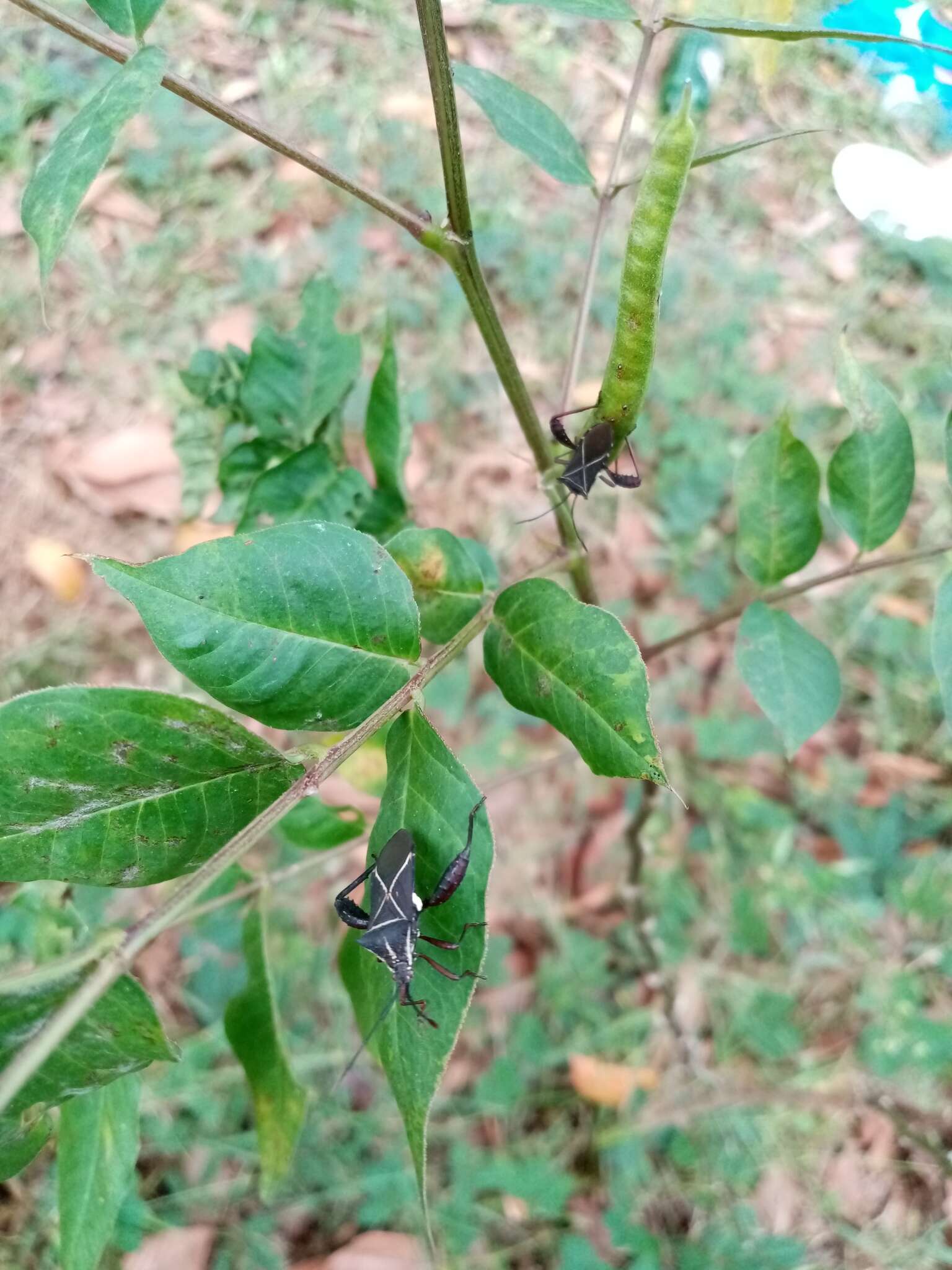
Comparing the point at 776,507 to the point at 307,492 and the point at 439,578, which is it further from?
the point at 307,492

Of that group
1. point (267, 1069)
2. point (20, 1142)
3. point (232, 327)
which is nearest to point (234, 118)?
point (20, 1142)

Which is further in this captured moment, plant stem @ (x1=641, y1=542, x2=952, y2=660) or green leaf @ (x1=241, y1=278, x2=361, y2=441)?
green leaf @ (x1=241, y1=278, x2=361, y2=441)

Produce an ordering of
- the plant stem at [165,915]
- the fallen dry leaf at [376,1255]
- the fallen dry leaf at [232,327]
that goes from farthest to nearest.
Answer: the fallen dry leaf at [232,327] < the fallen dry leaf at [376,1255] < the plant stem at [165,915]

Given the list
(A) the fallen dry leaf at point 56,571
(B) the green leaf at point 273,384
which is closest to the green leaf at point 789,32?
(B) the green leaf at point 273,384

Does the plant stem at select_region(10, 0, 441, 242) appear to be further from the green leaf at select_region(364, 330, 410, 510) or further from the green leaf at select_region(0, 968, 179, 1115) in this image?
the green leaf at select_region(0, 968, 179, 1115)

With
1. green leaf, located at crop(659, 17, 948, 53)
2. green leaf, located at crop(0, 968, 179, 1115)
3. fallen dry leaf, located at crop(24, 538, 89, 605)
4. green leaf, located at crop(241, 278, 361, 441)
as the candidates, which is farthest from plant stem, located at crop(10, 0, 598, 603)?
fallen dry leaf, located at crop(24, 538, 89, 605)

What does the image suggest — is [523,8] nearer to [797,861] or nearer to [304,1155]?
[797,861]

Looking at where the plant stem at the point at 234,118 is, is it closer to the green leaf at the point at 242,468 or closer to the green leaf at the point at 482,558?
the green leaf at the point at 482,558
